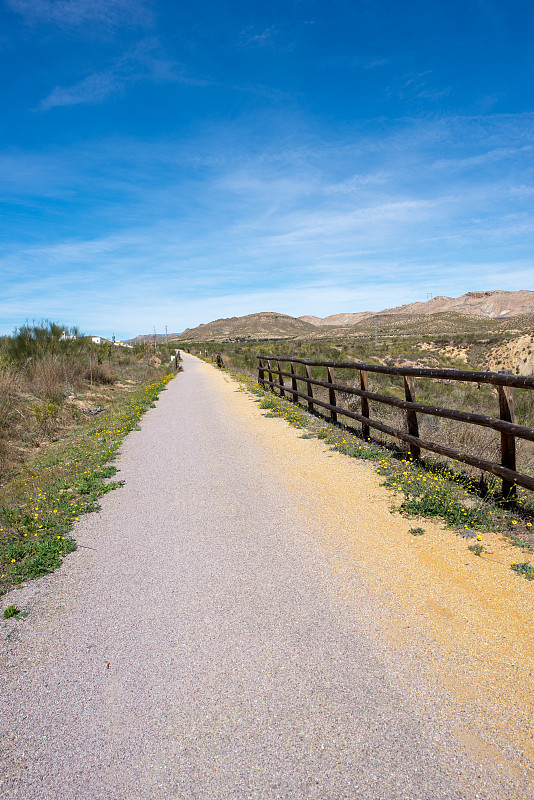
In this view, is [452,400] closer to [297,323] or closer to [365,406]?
[365,406]

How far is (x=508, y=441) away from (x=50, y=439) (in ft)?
29.7

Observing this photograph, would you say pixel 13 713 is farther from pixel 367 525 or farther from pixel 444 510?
pixel 444 510

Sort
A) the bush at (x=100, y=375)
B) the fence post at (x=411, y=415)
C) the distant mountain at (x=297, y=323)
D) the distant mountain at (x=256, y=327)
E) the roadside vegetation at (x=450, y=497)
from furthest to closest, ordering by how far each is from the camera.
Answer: the distant mountain at (x=256, y=327)
the distant mountain at (x=297, y=323)
the bush at (x=100, y=375)
the fence post at (x=411, y=415)
the roadside vegetation at (x=450, y=497)

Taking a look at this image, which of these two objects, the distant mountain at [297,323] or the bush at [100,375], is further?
the distant mountain at [297,323]

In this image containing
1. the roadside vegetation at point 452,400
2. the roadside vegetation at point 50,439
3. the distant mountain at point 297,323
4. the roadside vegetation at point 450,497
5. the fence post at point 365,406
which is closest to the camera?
the roadside vegetation at point 450,497

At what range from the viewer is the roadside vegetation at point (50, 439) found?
437 cm

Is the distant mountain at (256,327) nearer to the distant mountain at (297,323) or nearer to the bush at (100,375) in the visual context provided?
the distant mountain at (297,323)

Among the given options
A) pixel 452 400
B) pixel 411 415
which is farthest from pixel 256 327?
pixel 411 415

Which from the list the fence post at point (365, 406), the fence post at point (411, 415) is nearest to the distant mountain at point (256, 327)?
the fence post at point (365, 406)

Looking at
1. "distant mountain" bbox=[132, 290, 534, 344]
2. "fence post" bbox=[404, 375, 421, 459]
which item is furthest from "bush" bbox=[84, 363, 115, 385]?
"distant mountain" bbox=[132, 290, 534, 344]

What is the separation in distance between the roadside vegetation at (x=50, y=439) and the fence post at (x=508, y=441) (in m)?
4.38

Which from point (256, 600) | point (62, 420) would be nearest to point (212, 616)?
point (256, 600)

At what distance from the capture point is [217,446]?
8281 mm

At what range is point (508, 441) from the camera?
4395 millimetres
